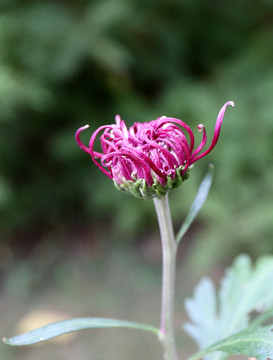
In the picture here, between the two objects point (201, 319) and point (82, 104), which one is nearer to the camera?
point (201, 319)

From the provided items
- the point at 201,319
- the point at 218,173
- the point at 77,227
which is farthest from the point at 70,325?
the point at 77,227

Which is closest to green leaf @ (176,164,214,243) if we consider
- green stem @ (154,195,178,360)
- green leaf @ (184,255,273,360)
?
green stem @ (154,195,178,360)

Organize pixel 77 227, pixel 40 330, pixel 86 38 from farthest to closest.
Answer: pixel 77 227 < pixel 86 38 < pixel 40 330

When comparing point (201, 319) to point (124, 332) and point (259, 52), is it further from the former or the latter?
point (259, 52)

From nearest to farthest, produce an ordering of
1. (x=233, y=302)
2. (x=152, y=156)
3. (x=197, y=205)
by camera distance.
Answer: (x=152, y=156) < (x=197, y=205) < (x=233, y=302)

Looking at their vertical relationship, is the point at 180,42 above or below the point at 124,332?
above

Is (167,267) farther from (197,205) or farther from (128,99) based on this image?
(128,99)

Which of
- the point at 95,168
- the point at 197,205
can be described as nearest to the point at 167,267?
the point at 197,205

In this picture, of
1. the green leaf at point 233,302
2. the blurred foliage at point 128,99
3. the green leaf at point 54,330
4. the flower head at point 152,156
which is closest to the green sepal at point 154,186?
the flower head at point 152,156
